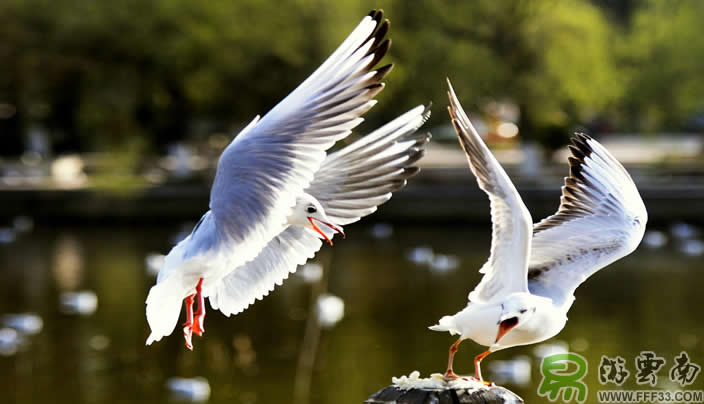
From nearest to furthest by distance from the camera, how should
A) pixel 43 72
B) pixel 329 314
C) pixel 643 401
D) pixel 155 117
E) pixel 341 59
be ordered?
pixel 341 59, pixel 643 401, pixel 329 314, pixel 43 72, pixel 155 117

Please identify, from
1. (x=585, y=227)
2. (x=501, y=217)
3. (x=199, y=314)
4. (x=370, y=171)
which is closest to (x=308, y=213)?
(x=199, y=314)

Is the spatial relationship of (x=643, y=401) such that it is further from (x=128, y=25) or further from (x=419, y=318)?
(x=128, y=25)

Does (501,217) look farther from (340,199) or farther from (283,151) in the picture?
(340,199)

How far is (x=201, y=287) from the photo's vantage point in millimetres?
5371

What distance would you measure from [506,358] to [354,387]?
1876 millimetres

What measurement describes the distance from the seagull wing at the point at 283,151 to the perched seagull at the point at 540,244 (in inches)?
18.7

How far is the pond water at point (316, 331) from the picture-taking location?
436 inches

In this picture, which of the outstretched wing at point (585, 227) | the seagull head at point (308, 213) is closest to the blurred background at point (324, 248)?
the outstretched wing at point (585, 227)

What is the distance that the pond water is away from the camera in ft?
36.3

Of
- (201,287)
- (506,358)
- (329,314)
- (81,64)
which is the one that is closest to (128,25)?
(81,64)

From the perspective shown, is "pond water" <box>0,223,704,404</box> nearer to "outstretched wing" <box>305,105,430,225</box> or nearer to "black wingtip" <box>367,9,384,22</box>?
"outstretched wing" <box>305,105,430,225</box>

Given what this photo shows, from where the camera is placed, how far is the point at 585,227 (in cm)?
577

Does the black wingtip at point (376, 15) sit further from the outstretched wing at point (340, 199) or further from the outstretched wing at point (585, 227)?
the outstretched wing at point (585, 227)

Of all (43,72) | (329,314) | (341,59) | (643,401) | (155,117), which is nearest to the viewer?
(341,59)
